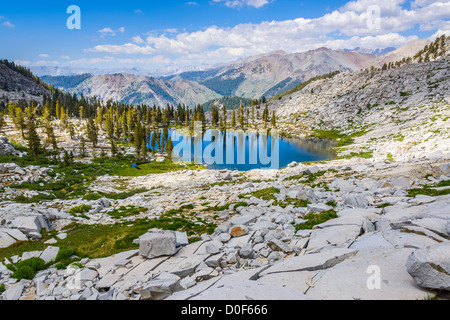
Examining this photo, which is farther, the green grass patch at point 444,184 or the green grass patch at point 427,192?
the green grass patch at point 444,184

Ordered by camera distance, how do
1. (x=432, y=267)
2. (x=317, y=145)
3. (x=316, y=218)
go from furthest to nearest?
(x=317, y=145), (x=316, y=218), (x=432, y=267)

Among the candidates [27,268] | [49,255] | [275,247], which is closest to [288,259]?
[275,247]

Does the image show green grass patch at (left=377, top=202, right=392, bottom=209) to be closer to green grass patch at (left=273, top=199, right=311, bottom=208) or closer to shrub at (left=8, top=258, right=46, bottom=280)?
green grass patch at (left=273, top=199, right=311, bottom=208)

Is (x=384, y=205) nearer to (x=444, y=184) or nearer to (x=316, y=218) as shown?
(x=316, y=218)

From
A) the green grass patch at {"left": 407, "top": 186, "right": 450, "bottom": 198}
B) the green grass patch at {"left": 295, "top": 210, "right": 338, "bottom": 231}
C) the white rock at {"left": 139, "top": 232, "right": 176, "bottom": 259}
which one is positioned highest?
the green grass patch at {"left": 407, "top": 186, "right": 450, "bottom": 198}

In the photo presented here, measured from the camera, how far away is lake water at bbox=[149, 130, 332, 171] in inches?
2911

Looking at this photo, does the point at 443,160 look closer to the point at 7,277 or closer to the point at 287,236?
the point at 287,236

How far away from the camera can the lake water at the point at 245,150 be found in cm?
7394

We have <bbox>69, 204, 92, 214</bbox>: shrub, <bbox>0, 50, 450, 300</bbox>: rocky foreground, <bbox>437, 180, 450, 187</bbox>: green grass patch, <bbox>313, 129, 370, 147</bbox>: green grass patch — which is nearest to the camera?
<bbox>0, 50, 450, 300</bbox>: rocky foreground

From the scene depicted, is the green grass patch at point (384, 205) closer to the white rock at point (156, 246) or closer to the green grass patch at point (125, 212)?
the white rock at point (156, 246)

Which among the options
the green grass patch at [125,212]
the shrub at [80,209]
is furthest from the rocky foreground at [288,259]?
the green grass patch at [125,212]

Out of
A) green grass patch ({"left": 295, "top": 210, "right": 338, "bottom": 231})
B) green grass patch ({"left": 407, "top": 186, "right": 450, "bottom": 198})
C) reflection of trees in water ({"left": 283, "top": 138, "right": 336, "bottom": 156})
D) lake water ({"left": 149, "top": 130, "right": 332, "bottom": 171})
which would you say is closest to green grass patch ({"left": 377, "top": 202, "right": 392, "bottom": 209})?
green grass patch ({"left": 407, "top": 186, "right": 450, "bottom": 198})

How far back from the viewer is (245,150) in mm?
96438
